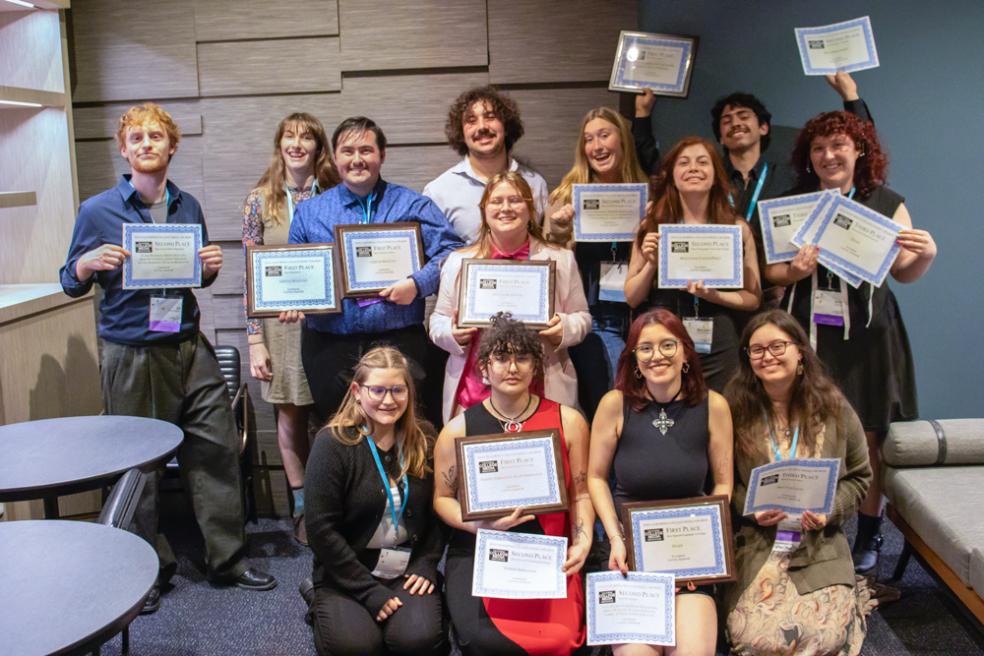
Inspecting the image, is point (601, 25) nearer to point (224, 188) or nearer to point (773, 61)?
point (773, 61)

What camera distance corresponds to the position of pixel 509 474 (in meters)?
2.52

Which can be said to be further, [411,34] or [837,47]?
[411,34]

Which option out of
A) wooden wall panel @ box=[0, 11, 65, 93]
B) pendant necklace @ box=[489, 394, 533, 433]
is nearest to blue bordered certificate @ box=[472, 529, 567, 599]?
pendant necklace @ box=[489, 394, 533, 433]

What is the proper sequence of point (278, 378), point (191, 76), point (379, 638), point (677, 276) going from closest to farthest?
point (379, 638) < point (677, 276) < point (278, 378) < point (191, 76)

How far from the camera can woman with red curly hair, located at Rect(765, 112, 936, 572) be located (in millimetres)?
3201

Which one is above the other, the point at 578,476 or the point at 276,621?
the point at 578,476

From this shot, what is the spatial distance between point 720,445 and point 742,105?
153cm

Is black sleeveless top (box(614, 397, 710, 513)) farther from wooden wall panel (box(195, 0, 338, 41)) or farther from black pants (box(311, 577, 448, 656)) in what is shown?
wooden wall panel (box(195, 0, 338, 41))

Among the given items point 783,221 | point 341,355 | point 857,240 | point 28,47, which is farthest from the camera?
point 28,47

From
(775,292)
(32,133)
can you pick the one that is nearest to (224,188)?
(32,133)

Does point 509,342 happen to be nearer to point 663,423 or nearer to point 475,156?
point 663,423

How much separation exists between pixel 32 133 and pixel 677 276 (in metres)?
2.85

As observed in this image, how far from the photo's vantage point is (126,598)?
1739 mm

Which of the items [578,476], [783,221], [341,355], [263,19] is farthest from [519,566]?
[263,19]
